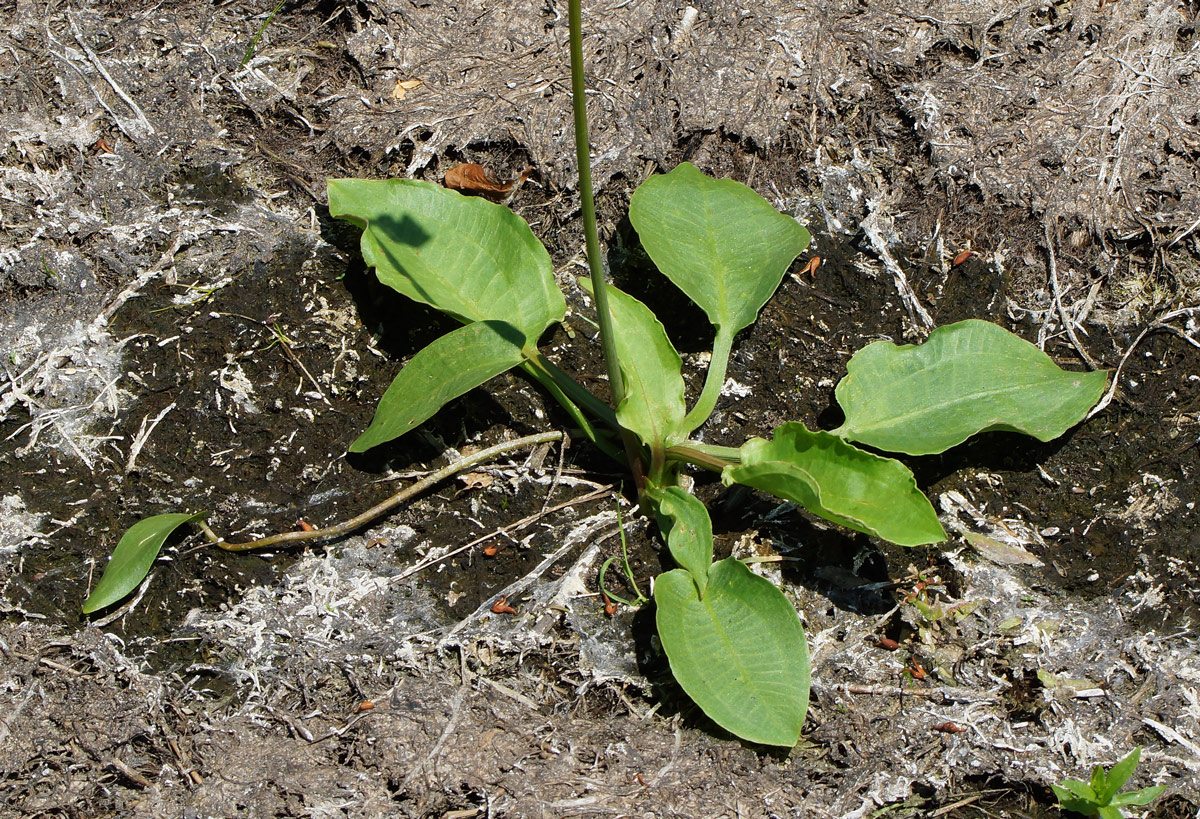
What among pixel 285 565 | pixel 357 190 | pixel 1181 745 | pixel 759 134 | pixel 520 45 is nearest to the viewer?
pixel 1181 745

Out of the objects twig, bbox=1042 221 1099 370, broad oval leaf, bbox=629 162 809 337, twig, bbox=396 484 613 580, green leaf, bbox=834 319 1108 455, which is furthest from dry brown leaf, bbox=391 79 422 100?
twig, bbox=1042 221 1099 370

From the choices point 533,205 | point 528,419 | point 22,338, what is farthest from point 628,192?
point 22,338

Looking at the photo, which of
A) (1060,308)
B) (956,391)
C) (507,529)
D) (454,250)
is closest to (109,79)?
(454,250)

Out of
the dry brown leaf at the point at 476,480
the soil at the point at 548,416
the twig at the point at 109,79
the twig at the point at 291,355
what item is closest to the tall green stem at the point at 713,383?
the soil at the point at 548,416

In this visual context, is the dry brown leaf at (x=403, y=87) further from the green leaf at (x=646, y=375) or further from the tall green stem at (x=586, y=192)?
the tall green stem at (x=586, y=192)

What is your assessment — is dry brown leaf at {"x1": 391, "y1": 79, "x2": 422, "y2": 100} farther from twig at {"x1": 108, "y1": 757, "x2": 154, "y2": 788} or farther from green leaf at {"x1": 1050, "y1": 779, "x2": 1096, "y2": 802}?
green leaf at {"x1": 1050, "y1": 779, "x2": 1096, "y2": 802}

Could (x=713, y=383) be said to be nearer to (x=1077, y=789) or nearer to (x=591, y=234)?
(x=591, y=234)

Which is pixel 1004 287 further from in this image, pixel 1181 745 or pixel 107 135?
pixel 107 135
